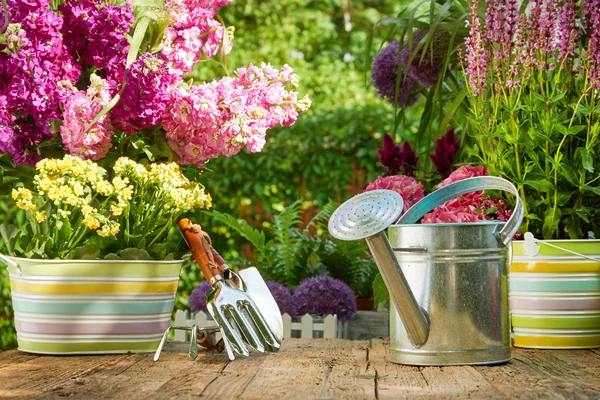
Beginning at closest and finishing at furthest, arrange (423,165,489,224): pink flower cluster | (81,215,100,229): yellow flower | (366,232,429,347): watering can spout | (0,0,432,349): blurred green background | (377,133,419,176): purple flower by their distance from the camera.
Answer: (366,232,429,347): watering can spout
(81,215,100,229): yellow flower
(423,165,489,224): pink flower cluster
(377,133,419,176): purple flower
(0,0,432,349): blurred green background

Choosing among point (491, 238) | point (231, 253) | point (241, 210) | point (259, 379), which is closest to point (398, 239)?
point (491, 238)

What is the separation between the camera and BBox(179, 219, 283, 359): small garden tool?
149cm

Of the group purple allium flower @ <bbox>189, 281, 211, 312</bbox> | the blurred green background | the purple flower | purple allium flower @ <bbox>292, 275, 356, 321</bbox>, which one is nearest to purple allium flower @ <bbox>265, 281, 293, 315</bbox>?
purple allium flower @ <bbox>292, 275, 356, 321</bbox>

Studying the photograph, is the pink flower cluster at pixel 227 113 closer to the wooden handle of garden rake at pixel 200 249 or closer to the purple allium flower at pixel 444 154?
the wooden handle of garden rake at pixel 200 249

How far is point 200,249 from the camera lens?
1.59 meters

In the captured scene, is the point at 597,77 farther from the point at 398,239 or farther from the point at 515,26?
the point at 398,239

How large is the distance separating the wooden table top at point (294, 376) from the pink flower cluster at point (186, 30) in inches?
22.9

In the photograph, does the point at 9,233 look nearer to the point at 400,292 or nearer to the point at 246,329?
the point at 246,329

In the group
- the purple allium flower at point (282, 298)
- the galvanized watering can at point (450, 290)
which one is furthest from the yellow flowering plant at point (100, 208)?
the purple allium flower at point (282, 298)

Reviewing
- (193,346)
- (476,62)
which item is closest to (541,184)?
(476,62)

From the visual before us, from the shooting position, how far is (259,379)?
4.19 feet

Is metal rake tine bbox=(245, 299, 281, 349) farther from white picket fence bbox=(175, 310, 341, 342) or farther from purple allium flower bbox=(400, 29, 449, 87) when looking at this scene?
purple allium flower bbox=(400, 29, 449, 87)

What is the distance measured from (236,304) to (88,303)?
0.29 m

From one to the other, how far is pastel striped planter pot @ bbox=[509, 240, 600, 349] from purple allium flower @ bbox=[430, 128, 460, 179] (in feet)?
1.43
